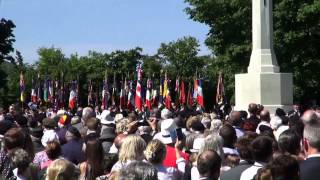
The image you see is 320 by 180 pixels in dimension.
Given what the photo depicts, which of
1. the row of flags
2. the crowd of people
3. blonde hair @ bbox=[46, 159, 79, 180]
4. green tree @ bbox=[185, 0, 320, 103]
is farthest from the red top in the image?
green tree @ bbox=[185, 0, 320, 103]

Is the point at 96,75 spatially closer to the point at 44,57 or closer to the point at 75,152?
the point at 44,57

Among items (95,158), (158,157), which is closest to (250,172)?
(158,157)

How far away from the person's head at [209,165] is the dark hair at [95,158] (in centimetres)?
128

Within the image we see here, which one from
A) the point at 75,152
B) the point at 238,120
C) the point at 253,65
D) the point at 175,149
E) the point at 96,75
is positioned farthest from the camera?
the point at 96,75

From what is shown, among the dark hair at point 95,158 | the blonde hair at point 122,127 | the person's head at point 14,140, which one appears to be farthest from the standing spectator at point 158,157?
the blonde hair at point 122,127

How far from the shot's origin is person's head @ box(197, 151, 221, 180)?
20.2 feet

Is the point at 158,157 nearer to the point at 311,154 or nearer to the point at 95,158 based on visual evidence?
the point at 95,158

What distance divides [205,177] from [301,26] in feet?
105

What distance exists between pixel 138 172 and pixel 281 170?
47.8 inches

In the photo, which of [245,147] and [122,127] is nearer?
[245,147]

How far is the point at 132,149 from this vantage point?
21.8 ft

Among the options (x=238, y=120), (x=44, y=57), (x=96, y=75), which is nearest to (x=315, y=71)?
(x=238, y=120)

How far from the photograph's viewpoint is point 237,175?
21.0ft

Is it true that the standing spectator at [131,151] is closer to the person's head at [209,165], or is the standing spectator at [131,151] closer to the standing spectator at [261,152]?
the person's head at [209,165]
